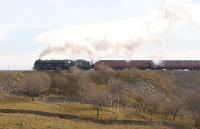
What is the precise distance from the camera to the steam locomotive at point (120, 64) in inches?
5162

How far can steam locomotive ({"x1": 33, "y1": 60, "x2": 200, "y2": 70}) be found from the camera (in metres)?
131

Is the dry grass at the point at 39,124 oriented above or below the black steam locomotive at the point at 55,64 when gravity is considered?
below

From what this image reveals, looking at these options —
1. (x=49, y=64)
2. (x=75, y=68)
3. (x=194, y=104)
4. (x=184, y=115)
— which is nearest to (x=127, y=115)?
(x=194, y=104)

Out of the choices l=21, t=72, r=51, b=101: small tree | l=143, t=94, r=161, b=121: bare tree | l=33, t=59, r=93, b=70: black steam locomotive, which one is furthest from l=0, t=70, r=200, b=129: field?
l=33, t=59, r=93, b=70: black steam locomotive

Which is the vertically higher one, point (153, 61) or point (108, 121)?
point (153, 61)

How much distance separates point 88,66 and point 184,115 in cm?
4422

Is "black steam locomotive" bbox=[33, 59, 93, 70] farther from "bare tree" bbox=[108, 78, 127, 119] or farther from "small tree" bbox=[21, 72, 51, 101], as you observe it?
"bare tree" bbox=[108, 78, 127, 119]

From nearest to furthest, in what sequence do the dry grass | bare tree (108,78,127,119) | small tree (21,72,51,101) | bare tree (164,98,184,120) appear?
the dry grass, bare tree (164,98,184,120), bare tree (108,78,127,119), small tree (21,72,51,101)

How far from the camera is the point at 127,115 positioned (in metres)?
83.9

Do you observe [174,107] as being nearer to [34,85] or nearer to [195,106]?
[195,106]

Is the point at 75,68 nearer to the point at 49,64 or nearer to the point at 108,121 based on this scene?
the point at 49,64

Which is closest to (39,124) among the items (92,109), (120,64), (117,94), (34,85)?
(92,109)

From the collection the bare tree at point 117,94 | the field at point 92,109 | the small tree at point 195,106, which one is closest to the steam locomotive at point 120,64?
the field at point 92,109

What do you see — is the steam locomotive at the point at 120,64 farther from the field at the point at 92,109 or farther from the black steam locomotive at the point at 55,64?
the field at the point at 92,109
